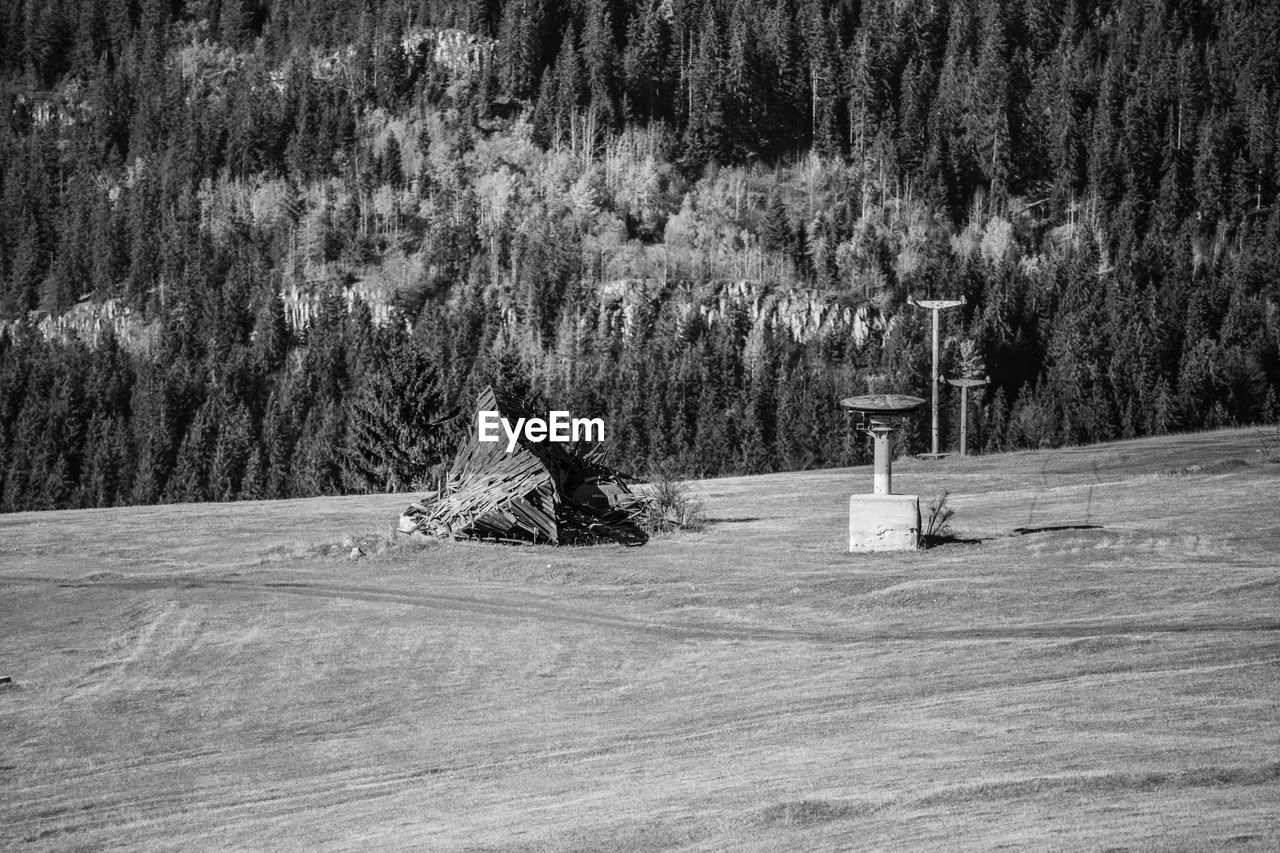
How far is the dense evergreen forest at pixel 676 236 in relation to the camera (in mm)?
131750

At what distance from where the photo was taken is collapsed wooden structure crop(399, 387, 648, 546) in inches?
1580

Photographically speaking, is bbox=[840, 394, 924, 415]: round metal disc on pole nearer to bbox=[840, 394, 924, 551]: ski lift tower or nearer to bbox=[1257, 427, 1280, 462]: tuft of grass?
bbox=[840, 394, 924, 551]: ski lift tower

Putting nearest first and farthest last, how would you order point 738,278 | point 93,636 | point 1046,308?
point 93,636, point 1046,308, point 738,278

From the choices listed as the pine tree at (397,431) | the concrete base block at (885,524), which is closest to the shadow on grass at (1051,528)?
the concrete base block at (885,524)

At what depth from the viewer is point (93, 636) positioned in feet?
95.8

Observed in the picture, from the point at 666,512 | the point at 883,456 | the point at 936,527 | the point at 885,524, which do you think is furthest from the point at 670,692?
the point at 666,512

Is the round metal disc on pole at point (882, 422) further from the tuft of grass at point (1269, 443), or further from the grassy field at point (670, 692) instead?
the tuft of grass at point (1269, 443)

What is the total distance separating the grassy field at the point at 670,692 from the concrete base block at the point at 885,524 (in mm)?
744

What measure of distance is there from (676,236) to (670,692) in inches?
5579

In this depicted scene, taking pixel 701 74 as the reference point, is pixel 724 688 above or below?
below

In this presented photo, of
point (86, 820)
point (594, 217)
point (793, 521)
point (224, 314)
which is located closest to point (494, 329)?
point (594, 217)

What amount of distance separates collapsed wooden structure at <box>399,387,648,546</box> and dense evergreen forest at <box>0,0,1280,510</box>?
72017 millimetres

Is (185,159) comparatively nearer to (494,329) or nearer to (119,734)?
(494,329)

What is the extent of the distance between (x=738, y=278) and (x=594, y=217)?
2040 centimetres
